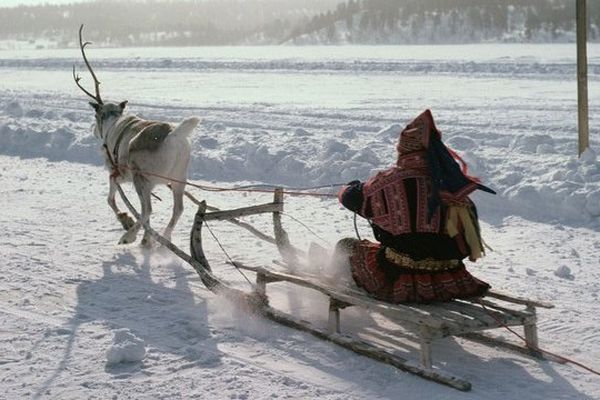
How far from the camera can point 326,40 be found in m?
66.8

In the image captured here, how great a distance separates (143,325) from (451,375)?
7.17 feet

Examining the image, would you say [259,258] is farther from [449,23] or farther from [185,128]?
[449,23]

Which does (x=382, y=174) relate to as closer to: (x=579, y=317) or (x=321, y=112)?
(x=579, y=317)

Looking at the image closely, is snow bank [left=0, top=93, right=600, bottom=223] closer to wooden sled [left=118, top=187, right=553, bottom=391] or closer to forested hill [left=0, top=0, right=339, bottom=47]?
wooden sled [left=118, top=187, right=553, bottom=391]

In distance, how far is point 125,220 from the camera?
838 centimetres

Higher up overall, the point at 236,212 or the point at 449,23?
the point at 449,23

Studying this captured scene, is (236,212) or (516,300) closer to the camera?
(516,300)

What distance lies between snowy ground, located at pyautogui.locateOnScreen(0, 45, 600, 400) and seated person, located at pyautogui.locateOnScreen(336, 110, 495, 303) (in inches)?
16.4

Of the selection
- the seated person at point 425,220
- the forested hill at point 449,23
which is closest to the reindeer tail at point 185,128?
the seated person at point 425,220

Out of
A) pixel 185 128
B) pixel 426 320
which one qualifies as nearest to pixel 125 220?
pixel 185 128

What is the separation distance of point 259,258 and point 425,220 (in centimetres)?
273

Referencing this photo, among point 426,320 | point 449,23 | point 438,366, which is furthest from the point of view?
point 449,23

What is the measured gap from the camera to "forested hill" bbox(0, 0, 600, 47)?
5991cm

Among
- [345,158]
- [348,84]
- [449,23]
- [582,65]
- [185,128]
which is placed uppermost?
[449,23]
